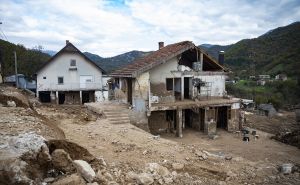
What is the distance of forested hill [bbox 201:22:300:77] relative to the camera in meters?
81.4

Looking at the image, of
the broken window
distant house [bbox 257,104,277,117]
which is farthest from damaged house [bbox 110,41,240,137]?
distant house [bbox 257,104,277,117]

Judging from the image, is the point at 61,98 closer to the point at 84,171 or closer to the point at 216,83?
the point at 216,83

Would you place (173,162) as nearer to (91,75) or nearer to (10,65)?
(91,75)

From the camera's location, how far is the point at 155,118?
2188cm

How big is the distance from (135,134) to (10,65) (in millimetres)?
43039

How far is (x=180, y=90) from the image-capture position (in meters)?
22.5

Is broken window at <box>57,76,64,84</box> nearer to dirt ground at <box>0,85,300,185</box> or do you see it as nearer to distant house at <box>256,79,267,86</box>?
dirt ground at <box>0,85,300,185</box>

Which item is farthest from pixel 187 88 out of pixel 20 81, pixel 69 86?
pixel 20 81

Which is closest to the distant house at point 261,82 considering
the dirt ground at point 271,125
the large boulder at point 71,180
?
the dirt ground at point 271,125

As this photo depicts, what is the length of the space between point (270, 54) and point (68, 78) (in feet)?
245

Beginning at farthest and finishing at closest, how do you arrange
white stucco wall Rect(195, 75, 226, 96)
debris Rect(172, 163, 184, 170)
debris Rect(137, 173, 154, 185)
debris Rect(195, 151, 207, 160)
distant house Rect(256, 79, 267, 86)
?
distant house Rect(256, 79, 267, 86)
white stucco wall Rect(195, 75, 226, 96)
debris Rect(195, 151, 207, 160)
debris Rect(172, 163, 184, 170)
debris Rect(137, 173, 154, 185)

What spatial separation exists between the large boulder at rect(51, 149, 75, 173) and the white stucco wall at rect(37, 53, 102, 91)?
1222 inches

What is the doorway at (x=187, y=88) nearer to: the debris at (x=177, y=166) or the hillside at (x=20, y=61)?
the debris at (x=177, y=166)

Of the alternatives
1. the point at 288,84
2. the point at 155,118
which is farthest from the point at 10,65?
the point at 288,84
